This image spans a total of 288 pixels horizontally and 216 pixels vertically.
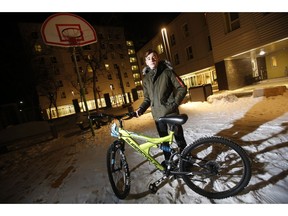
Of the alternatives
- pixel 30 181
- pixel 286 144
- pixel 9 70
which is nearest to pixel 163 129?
pixel 286 144

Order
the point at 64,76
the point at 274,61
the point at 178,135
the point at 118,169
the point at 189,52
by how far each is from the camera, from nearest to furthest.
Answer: the point at 118,169 → the point at 178,135 → the point at 274,61 → the point at 189,52 → the point at 64,76

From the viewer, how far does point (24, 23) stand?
33281 millimetres

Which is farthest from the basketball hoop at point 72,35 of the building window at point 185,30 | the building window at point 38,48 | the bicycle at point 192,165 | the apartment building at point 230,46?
the building window at point 38,48

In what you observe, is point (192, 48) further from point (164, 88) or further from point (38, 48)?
point (38, 48)

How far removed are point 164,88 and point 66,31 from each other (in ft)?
23.2

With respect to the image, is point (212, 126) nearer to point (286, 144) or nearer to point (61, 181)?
point (286, 144)

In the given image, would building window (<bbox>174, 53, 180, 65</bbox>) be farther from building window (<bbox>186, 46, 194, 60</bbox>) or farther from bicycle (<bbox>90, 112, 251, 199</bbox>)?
bicycle (<bbox>90, 112, 251, 199</bbox>)

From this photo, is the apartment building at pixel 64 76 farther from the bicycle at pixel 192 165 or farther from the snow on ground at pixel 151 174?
the bicycle at pixel 192 165

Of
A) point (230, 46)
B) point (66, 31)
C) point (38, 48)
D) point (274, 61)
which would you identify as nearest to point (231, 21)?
point (230, 46)

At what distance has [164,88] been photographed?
3168 mm

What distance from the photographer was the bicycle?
244cm

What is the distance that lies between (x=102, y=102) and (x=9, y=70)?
764 inches

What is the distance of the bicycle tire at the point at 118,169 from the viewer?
295 centimetres

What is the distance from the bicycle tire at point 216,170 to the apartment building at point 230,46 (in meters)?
8.28
